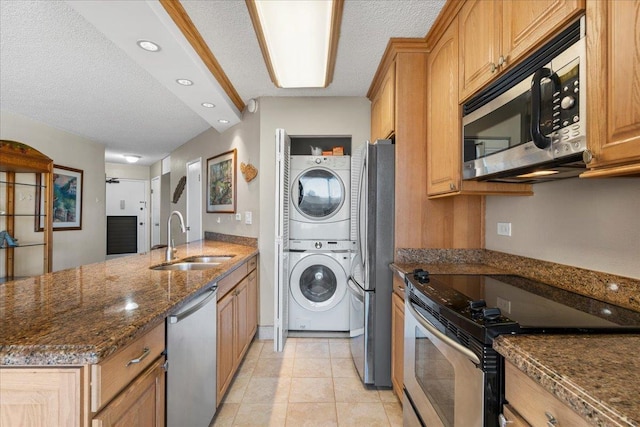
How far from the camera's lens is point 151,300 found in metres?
1.20

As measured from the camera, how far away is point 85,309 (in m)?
1.08

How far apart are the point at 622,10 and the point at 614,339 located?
34.5 inches

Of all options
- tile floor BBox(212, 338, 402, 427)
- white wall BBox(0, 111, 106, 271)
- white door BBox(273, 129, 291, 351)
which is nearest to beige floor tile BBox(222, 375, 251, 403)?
tile floor BBox(212, 338, 402, 427)

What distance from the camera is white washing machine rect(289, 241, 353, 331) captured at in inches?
119

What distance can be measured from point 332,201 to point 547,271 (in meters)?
1.93

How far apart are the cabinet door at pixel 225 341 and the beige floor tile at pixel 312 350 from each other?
2.52 feet

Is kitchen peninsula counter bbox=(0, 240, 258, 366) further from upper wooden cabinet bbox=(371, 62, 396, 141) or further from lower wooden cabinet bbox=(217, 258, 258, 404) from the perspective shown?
upper wooden cabinet bbox=(371, 62, 396, 141)

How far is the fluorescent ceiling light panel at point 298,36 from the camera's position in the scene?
5.57 ft

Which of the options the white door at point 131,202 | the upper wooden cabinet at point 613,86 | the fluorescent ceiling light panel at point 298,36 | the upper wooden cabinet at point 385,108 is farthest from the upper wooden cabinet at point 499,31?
the white door at point 131,202

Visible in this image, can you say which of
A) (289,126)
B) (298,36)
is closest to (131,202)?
(289,126)

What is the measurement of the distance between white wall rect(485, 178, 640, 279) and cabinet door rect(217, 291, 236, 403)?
1804 mm

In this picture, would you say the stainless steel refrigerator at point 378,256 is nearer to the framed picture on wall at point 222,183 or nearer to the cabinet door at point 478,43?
the cabinet door at point 478,43

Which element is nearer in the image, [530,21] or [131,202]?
[530,21]

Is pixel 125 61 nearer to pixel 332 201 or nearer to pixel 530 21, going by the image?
pixel 332 201
